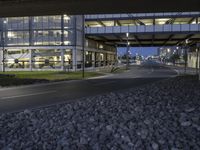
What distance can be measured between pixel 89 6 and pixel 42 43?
33686 mm

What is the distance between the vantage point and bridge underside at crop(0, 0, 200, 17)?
22.9 m

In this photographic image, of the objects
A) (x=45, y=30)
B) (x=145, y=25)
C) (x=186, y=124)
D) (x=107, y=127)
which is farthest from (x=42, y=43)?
(x=186, y=124)

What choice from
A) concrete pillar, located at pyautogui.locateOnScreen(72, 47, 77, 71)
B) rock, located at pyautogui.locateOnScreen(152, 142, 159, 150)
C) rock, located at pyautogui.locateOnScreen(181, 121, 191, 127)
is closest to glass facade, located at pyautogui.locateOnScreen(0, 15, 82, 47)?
concrete pillar, located at pyautogui.locateOnScreen(72, 47, 77, 71)

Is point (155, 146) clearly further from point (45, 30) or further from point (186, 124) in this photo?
point (45, 30)

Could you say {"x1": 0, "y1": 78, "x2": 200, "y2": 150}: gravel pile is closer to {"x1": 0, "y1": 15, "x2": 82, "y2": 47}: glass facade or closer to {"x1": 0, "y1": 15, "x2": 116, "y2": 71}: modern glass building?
{"x1": 0, "y1": 15, "x2": 116, "y2": 71}: modern glass building

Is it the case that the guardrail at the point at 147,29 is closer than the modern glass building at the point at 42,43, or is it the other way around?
the modern glass building at the point at 42,43

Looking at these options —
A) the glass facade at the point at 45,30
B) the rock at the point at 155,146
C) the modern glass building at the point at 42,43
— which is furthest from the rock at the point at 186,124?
the glass facade at the point at 45,30

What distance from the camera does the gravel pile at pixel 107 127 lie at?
834 cm

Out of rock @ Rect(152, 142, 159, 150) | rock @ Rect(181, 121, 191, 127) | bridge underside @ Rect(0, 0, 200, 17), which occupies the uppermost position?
bridge underside @ Rect(0, 0, 200, 17)

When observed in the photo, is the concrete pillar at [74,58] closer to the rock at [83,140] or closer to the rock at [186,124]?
the rock at [186,124]

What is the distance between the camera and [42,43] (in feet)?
188

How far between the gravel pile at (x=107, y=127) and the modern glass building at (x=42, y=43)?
43.6 m

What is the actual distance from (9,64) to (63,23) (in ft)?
42.4

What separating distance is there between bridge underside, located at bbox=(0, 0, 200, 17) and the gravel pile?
11.7 m
